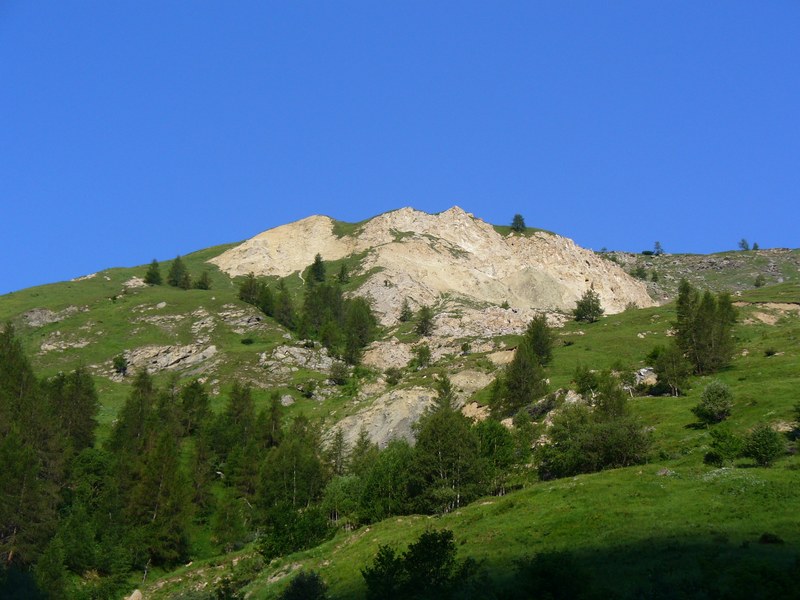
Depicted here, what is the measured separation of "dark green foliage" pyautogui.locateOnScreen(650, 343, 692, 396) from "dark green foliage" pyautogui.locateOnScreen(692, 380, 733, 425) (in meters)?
18.6

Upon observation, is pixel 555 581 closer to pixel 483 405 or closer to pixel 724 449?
pixel 724 449

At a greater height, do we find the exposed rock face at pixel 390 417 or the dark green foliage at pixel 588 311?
the dark green foliage at pixel 588 311

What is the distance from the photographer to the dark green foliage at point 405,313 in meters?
188

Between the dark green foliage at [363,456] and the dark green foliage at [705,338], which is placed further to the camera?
the dark green foliage at [705,338]

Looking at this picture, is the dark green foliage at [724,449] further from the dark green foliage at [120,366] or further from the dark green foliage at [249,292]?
the dark green foliage at [249,292]

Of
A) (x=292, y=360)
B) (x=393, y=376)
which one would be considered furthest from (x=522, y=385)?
(x=292, y=360)

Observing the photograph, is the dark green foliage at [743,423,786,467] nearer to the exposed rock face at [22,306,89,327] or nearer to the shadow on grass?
the shadow on grass

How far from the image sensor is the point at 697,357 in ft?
334

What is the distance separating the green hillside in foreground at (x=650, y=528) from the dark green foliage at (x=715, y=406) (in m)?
1.21

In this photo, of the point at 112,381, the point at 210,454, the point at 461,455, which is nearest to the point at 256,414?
the point at 210,454

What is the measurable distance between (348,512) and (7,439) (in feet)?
124

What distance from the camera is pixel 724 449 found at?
58625mm

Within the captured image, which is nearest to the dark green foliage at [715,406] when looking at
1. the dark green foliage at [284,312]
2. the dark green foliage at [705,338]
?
the dark green foliage at [705,338]

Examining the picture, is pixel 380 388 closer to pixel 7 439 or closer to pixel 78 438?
pixel 78 438
